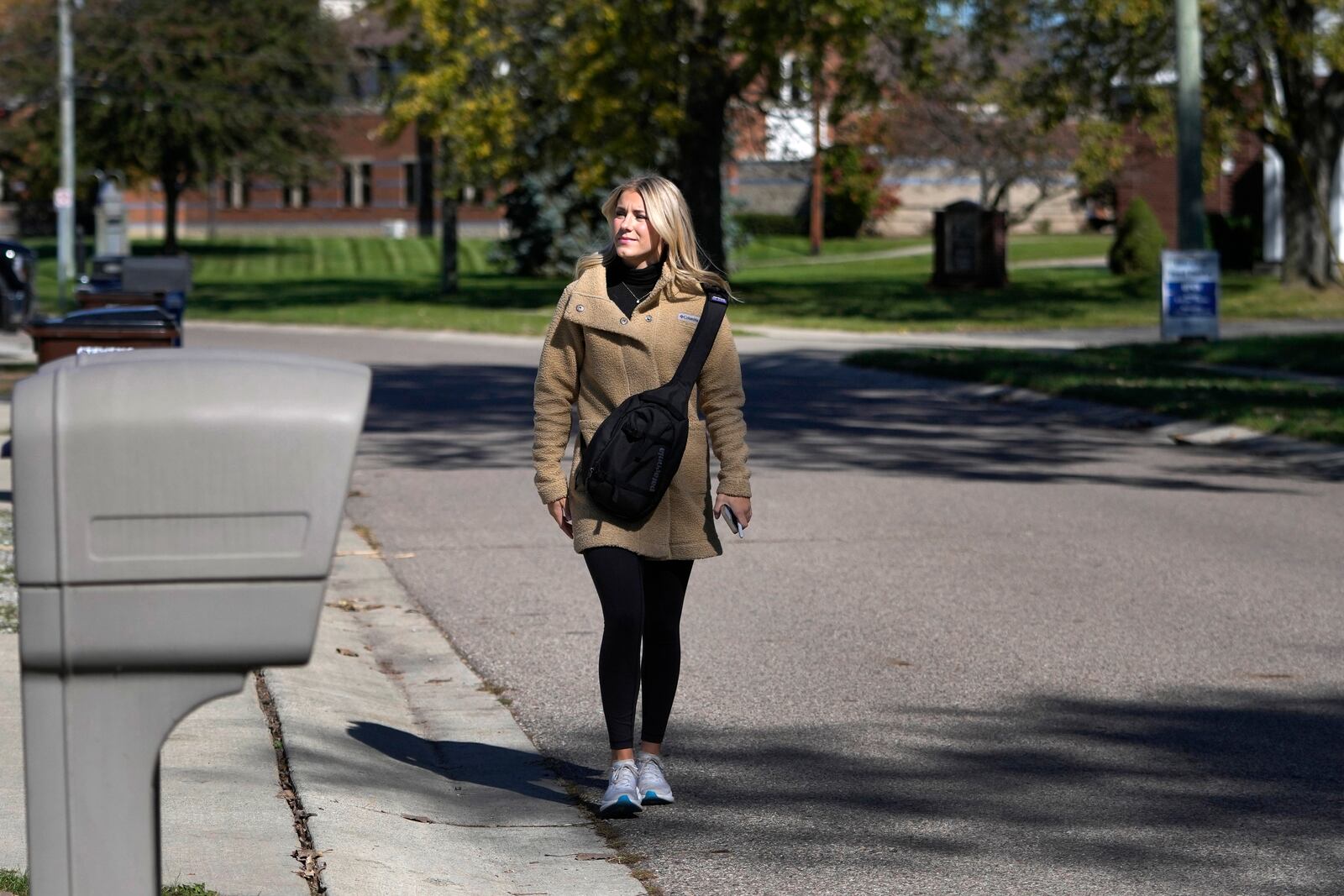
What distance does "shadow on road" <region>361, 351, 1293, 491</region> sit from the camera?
1270cm

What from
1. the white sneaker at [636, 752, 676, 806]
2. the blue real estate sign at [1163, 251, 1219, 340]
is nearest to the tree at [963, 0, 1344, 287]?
the blue real estate sign at [1163, 251, 1219, 340]

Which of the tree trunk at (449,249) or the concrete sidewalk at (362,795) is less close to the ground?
the tree trunk at (449,249)

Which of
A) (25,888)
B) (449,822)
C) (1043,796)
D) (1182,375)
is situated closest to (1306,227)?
(1182,375)

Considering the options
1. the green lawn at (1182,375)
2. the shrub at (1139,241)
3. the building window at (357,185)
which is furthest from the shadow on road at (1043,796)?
the building window at (357,185)

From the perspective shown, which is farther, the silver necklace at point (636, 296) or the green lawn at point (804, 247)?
the green lawn at point (804, 247)

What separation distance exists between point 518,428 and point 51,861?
13.1 meters

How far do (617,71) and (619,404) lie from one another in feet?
86.9

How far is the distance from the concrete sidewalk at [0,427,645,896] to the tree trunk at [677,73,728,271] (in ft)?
89.3

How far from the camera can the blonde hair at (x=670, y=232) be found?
4898mm

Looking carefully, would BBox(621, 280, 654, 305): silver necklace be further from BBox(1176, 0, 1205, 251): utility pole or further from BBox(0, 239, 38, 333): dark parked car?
BBox(1176, 0, 1205, 251): utility pole

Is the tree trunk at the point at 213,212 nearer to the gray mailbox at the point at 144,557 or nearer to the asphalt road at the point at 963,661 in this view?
the asphalt road at the point at 963,661

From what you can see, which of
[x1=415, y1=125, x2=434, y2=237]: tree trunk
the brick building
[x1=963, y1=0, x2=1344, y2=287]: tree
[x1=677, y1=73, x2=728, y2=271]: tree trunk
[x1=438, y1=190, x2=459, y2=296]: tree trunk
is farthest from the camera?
the brick building

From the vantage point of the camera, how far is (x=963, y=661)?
6.91 meters

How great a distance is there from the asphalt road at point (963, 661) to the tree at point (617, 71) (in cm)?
1710
